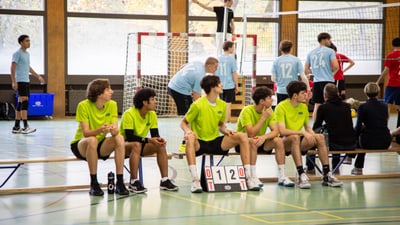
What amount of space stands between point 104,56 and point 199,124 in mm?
12371

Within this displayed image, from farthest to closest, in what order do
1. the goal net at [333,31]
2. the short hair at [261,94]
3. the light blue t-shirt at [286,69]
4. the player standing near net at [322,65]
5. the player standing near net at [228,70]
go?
the goal net at [333,31]
the player standing near net at [228,70]
the player standing near net at [322,65]
the light blue t-shirt at [286,69]
the short hair at [261,94]

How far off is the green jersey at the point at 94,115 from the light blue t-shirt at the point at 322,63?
178 inches

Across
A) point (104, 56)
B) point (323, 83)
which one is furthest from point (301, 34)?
point (323, 83)

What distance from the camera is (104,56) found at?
2003cm

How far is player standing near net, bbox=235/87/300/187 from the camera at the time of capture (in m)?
8.13

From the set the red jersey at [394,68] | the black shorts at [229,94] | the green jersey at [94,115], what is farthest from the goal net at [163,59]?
the green jersey at [94,115]

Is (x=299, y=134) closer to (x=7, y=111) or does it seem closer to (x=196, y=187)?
(x=196, y=187)

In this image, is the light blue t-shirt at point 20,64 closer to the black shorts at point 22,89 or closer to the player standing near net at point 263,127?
the black shorts at point 22,89

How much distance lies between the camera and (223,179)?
790cm

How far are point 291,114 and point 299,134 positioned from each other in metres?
0.29

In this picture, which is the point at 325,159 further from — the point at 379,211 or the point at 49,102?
the point at 49,102

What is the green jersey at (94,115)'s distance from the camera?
7.54m

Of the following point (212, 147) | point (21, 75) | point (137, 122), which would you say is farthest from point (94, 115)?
point (21, 75)

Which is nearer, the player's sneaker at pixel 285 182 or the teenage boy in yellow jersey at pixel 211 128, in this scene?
the teenage boy in yellow jersey at pixel 211 128
